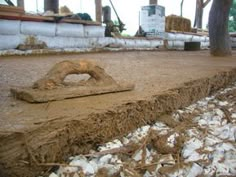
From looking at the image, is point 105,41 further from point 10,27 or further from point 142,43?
point 10,27

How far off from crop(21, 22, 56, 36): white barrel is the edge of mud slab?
3313 millimetres

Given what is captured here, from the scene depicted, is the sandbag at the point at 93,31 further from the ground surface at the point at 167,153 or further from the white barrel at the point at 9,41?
the ground surface at the point at 167,153

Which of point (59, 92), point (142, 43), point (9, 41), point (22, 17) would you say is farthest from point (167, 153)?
point (142, 43)

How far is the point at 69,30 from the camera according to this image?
475 cm

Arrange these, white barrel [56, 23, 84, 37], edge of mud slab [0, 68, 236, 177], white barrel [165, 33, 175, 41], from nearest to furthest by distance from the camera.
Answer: edge of mud slab [0, 68, 236, 177]
white barrel [56, 23, 84, 37]
white barrel [165, 33, 175, 41]

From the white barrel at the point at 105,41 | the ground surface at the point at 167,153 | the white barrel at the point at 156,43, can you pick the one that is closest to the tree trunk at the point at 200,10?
the white barrel at the point at 156,43

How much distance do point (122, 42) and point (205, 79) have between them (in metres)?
4.04

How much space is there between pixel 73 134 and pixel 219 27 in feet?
12.5

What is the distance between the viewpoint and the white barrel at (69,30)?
4.61 metres

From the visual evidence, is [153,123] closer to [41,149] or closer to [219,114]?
[219,114]

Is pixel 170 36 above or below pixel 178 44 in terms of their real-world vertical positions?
above

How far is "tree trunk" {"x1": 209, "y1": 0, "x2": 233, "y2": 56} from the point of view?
4027mm

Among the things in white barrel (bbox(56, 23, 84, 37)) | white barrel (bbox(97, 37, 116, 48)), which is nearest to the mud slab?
white barrel (bbox(56, 23, 84, 37))

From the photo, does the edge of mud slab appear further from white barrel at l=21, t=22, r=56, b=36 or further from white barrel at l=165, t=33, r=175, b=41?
white barrel at l=165, t=33, r=175, b=41
